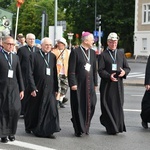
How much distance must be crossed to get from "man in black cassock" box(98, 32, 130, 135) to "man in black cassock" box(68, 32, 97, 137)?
28 cm

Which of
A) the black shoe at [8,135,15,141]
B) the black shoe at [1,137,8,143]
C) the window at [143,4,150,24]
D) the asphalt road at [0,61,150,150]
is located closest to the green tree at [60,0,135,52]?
the window at [143,4,150,24]

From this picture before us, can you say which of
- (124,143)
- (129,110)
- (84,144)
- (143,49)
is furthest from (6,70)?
(143,49)

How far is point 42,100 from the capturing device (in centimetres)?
841

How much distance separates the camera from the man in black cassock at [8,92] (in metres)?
7.70

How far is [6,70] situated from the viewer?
7.72m

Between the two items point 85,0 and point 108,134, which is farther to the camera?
point 85,0

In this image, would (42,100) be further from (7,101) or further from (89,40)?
(89,40)

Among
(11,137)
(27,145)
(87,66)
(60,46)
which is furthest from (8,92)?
(60,46)

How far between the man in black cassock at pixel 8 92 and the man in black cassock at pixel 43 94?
0.61m

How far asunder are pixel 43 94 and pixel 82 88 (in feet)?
2.43

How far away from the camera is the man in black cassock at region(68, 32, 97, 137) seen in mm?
8516

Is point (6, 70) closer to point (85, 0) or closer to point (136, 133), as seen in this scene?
point (136, 133)

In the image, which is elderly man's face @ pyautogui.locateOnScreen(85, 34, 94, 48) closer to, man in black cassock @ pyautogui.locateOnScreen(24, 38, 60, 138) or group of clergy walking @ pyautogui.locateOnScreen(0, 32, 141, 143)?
group of clergy walking @ pyautogui.locateOnScreen(0, 32, 141, 143)

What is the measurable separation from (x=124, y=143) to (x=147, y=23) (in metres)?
47.8
